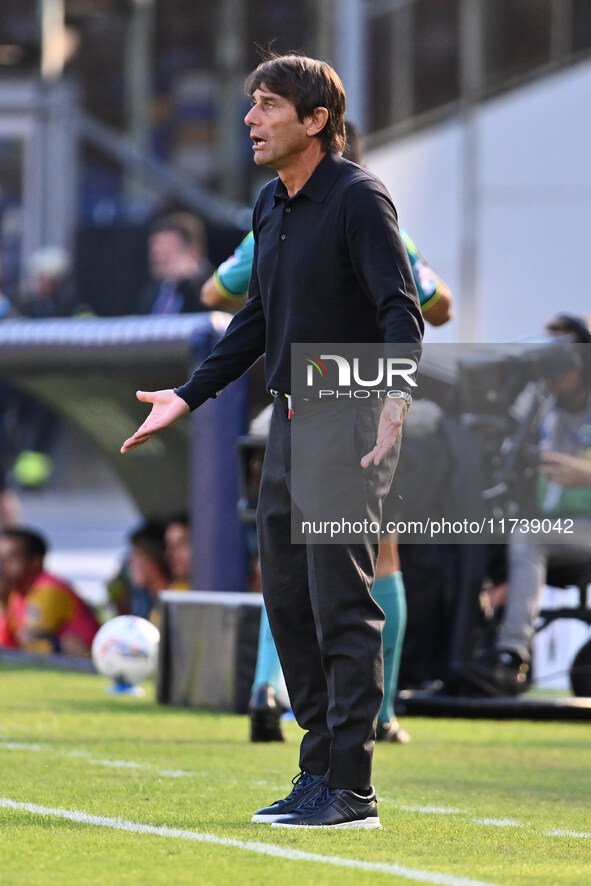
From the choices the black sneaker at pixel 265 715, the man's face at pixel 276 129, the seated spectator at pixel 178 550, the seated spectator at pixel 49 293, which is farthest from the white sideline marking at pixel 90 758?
the seated spectator at pixel 49 293

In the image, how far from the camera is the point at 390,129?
18.9 meters

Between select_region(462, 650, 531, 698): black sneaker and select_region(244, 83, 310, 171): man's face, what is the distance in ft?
12.3

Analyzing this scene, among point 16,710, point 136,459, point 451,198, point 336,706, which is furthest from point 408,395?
point 451,198

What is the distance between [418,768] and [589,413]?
2.53 m

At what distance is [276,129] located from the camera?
395 cm

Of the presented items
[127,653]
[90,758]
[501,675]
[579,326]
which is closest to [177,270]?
[127,653]

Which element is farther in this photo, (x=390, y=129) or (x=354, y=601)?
(x=390, y=129)

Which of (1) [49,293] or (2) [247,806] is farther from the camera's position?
(1) [49,293]

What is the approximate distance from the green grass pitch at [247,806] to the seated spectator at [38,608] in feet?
10.1

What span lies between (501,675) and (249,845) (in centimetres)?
380

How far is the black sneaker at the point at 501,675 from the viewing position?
23.9 feet

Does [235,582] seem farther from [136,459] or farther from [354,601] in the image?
[354,601]

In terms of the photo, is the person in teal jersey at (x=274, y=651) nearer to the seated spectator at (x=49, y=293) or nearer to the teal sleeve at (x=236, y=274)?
the teal sleeve at (x=236, y=274)

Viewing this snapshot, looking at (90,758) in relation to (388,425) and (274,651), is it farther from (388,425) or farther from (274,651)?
(388,425)
